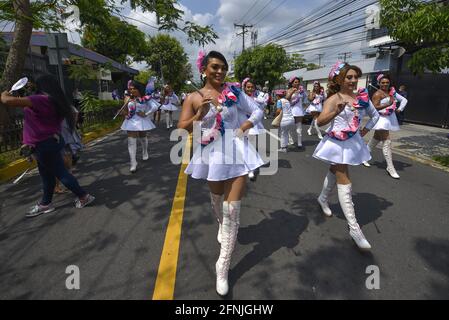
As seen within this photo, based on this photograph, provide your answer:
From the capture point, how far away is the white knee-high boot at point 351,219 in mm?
2993

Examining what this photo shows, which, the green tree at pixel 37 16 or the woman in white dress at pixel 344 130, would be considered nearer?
the woman in white dress at pixel 344 130

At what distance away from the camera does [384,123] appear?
560 centimetres

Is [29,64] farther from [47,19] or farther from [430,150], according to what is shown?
[430,150]

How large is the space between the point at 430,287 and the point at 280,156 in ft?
16.6

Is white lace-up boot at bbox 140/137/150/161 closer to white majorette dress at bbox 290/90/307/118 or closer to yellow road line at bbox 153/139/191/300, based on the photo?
yellow road line at bbox 153/139/191/300

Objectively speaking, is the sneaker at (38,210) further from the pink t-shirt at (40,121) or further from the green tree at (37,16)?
the green tree at (37,16)

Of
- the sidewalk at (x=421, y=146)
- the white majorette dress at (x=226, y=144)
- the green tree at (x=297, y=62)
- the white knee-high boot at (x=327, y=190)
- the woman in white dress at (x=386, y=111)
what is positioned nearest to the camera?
the white majorette dress at (x=226, y=144)

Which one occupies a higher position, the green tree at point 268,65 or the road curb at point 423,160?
the green tree at point 268,65

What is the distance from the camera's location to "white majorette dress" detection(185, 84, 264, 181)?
8.35 ft

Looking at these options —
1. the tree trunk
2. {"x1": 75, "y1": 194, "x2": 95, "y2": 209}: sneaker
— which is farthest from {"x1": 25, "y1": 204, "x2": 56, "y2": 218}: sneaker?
the tree trunk

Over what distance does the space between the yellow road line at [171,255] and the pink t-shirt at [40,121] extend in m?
1.93

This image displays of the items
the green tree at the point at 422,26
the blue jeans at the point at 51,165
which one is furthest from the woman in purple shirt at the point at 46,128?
the green tree at the point at 422,26

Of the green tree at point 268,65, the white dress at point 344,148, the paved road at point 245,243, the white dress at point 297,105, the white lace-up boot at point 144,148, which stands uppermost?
the green tree at point 268,65
